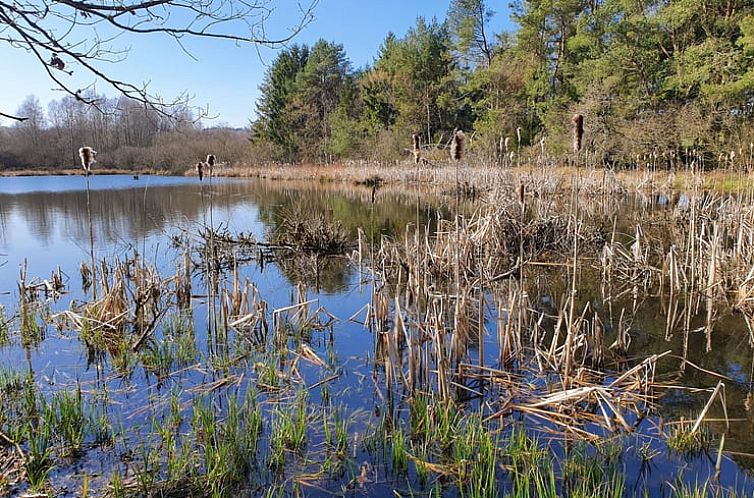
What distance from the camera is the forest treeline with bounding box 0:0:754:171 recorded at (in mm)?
18641

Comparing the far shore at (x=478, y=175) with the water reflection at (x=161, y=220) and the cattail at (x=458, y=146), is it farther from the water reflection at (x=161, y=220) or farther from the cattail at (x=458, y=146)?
the water reflection at (x=161, y=220)

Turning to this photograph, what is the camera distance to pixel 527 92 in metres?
27.5

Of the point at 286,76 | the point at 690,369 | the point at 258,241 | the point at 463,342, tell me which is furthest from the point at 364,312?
the point at 286,76

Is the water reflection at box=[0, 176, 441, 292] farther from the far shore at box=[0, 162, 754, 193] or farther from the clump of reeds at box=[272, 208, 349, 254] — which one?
the far shore at box=[0, 162, 754, 193]

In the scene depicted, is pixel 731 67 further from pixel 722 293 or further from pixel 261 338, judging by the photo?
pixel 261 338

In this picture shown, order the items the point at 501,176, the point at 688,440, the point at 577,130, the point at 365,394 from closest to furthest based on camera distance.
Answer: the point at 688,440 → the point at 577,130 → the point at 365,394 → the point at 501,176

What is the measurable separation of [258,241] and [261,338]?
16.9ft

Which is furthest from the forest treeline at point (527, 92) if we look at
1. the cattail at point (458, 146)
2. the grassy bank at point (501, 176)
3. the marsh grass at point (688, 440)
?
the marsh grass at point (688, 440)

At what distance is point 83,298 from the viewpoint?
252 inches

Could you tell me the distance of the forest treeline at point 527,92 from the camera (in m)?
18.6

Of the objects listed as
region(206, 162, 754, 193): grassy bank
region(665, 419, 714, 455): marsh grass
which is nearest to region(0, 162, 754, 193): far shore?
region(206, 162, 754, 193): grassy bank

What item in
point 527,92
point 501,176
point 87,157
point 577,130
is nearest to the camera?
point 577,130

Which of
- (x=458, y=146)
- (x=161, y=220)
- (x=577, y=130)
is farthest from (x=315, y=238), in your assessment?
(x=161, y=220)

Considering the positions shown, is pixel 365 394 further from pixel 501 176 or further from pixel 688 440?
pixel 501 176
